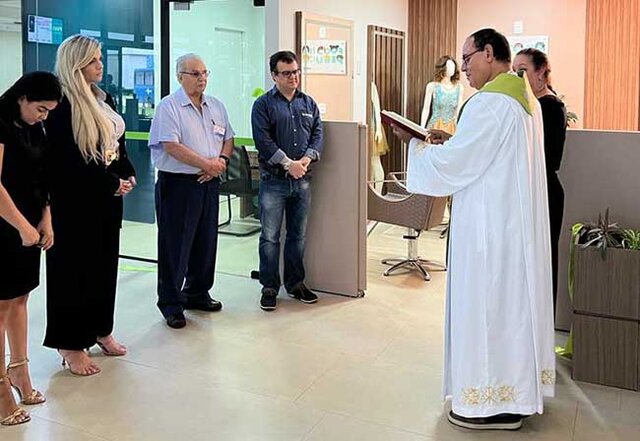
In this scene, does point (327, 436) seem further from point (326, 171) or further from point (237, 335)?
point (326, 171)

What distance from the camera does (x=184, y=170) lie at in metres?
4.17

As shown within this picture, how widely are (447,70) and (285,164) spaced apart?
12.1 ft

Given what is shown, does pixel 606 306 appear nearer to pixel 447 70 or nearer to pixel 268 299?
pixel 268 299

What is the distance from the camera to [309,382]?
3445 mm

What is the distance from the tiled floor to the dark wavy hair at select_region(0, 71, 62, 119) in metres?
1.30

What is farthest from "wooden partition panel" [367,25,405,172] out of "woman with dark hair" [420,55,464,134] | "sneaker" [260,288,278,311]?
"sneaker" [260,288,278,311]

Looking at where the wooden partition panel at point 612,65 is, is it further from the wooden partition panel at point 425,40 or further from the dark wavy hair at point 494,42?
the dark wavy hair at point 494,42

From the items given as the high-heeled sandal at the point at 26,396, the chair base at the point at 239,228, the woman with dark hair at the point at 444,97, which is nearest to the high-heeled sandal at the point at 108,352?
the high-heeled sandal at the point at 26,396

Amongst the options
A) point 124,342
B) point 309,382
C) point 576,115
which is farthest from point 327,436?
point 576,115

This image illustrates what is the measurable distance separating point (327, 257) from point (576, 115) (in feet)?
13.4

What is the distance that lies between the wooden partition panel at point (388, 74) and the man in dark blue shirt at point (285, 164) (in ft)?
8.88

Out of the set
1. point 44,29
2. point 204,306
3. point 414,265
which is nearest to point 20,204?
point 204,306

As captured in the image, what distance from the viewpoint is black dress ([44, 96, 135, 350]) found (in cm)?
335

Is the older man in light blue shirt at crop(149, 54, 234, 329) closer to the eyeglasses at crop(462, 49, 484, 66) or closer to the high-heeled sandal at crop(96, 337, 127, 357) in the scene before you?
the high-heeled sandal at crop(96, 337, 127, 357)
